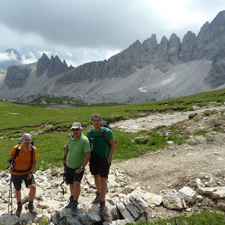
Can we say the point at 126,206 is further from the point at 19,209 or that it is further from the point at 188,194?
the point at 19,209

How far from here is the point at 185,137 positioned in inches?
632

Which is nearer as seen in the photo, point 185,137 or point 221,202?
point 221,202

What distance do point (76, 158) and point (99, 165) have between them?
4.08ft

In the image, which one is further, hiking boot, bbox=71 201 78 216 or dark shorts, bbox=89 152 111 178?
dark shorts, bbox=89 152 111 178

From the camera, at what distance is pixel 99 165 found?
7.70 m

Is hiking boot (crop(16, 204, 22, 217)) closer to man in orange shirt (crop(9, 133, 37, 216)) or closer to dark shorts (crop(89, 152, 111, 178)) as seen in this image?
man in orange shirt (crop(9, 133, 37, 216))

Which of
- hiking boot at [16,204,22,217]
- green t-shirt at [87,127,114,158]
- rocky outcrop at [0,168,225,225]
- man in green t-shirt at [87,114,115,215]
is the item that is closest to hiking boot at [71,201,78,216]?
rocky outcrop at [0,168,225,225]

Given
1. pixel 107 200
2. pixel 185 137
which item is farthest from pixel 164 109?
pixel 107 200

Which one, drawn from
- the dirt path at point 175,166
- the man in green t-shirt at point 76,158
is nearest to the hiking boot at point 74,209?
the man in green t-shirt at point 76,158

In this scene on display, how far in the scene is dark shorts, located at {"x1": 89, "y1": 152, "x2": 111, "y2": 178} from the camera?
7.34 meters

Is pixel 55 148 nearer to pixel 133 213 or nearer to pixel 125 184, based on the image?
pixel 125 184

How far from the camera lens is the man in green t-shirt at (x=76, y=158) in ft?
22.8

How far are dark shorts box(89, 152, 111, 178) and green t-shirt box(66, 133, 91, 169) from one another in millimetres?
638

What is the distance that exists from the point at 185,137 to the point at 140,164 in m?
6.35
